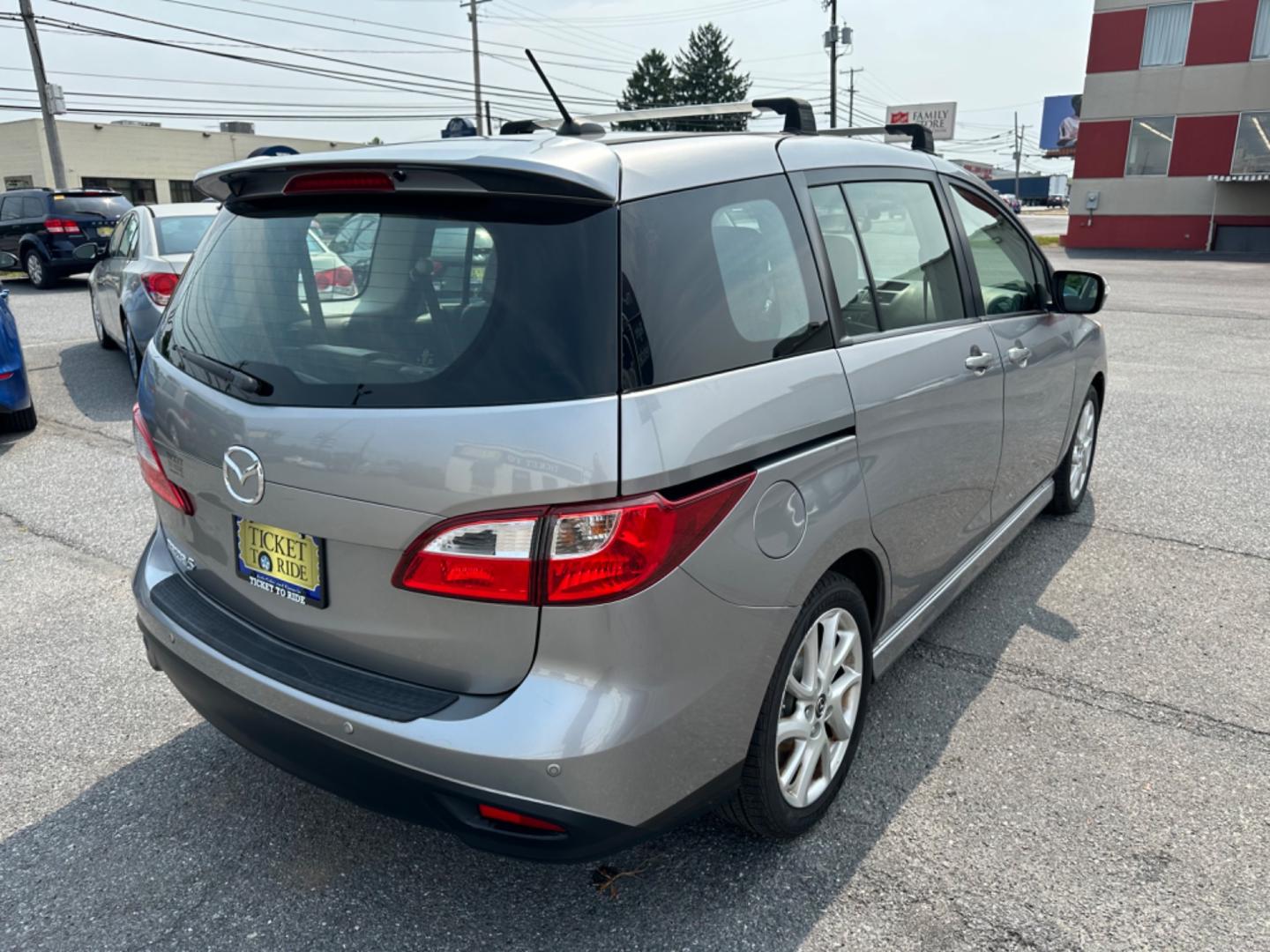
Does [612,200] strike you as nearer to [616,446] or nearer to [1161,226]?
[616,446]

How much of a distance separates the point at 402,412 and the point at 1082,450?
4156 mm

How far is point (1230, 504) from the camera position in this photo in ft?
17.3

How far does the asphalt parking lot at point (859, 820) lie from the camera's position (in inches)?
90.1

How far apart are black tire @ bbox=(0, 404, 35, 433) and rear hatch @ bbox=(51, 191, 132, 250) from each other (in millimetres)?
11464

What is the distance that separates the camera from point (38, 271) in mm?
17281

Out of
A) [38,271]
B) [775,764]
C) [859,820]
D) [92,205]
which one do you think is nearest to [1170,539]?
[859,820]

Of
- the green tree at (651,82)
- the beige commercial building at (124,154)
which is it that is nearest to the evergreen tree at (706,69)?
the green tree at (651,82)

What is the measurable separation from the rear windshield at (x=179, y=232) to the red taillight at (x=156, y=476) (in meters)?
5.82

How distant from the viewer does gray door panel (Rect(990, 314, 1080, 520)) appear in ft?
11.8

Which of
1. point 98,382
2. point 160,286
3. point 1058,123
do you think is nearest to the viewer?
point 160,286

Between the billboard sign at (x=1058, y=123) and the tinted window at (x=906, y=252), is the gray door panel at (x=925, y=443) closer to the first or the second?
the tinted window at (x=906, y=252)

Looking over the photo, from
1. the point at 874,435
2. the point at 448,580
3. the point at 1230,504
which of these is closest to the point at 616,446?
the point at 448,580

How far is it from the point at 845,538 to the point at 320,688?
4.32ft

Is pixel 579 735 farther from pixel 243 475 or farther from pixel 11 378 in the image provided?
pixel 11 378
